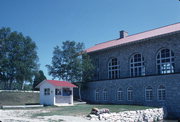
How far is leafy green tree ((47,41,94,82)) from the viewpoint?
32219mm

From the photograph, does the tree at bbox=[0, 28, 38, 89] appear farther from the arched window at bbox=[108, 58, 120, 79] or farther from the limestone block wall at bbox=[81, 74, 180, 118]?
the arched window at bbox=[108, 58, 120, 79]

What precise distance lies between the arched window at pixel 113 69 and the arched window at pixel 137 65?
2.47 meters

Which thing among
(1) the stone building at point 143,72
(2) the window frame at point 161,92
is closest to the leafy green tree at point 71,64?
(1) the stone building at point 143,72

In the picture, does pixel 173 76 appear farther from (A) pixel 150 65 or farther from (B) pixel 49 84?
(B) pixel 49 84

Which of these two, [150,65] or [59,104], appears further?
[150,65]

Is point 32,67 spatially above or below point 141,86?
above

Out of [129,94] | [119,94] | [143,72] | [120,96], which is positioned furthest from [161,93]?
→ [119,94]

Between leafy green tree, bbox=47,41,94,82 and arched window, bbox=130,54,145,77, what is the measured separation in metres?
5.91

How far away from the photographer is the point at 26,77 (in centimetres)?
4353

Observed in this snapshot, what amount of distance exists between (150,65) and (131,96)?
4447mm

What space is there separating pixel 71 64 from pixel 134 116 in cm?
1568

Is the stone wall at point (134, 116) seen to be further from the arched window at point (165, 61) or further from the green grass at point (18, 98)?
the green grass at point (18, 98)

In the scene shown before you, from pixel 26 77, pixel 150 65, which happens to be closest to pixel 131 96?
pixel 150 65

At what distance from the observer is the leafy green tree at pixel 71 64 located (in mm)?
32219
